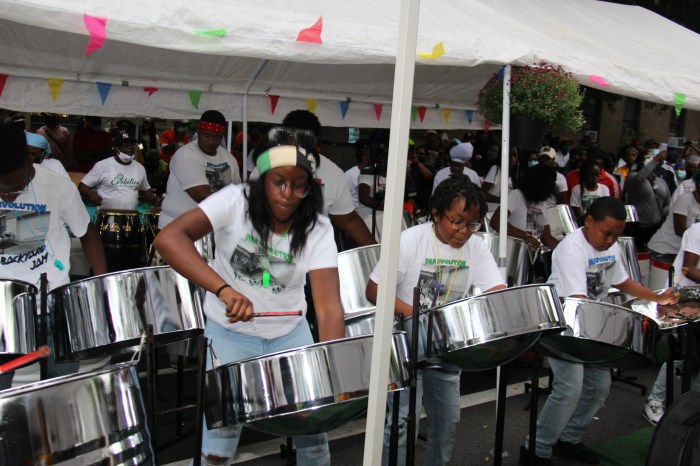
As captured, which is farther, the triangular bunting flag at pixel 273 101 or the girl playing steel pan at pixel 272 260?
the triangular bunting flag at pixel 273 101

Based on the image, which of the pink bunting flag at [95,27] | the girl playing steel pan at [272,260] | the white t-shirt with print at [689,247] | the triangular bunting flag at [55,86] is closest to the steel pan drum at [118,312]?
the girl playing steel pan at [272,260]

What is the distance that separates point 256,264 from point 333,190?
147cm

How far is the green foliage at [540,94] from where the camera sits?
3.24 meters

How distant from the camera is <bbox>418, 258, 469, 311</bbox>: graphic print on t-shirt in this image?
7.77 feet

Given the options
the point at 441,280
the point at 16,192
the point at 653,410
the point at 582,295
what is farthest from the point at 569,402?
the point at 16,192

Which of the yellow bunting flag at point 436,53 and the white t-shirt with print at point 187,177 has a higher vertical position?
the yellow bunting flag at point 436,53

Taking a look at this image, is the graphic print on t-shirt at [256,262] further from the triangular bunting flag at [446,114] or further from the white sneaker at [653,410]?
the triangular bunting flag at [446,114]

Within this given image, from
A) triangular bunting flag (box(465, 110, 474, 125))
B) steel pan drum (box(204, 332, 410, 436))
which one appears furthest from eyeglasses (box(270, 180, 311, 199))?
triangular bunting flag (box(465, 110, 474, 125))

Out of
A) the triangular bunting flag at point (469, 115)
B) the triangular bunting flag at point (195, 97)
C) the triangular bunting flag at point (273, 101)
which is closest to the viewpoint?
the triangular bunting flag at point (195, 97)

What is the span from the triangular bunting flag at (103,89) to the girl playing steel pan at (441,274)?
7.19ft

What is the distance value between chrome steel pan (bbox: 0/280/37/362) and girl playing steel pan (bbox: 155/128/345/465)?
1.60ft

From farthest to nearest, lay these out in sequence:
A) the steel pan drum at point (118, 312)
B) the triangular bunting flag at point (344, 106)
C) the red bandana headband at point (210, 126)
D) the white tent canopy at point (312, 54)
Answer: the triangular bunting flag at point (344, 106) < the red bandana headband at point (210, 126) < the white tent canopy at point (312, 54) < the steel pan drum at point (118, 312)

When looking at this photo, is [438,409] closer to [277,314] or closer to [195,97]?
[277,314]

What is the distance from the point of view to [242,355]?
189cm
